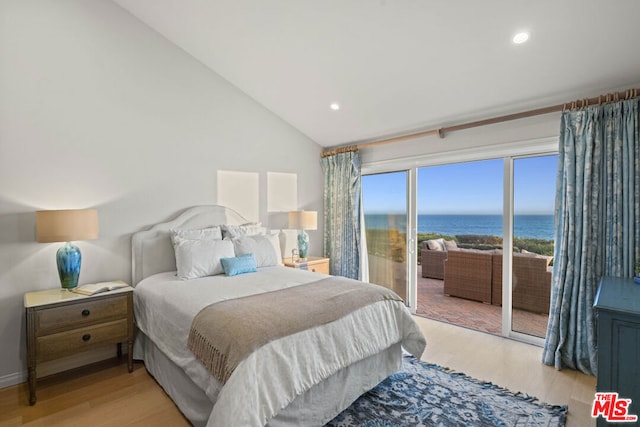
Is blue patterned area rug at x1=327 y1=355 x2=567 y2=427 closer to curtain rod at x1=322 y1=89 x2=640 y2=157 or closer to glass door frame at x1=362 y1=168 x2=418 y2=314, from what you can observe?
glass door frame at x1=362 y1=168 x2=418 y2=314


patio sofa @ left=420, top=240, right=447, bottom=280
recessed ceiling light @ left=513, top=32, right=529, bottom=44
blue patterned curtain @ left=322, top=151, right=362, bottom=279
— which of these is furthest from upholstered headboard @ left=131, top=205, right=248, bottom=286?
recessed ceiling light @ left=513, top=32, right=529, bottom=44

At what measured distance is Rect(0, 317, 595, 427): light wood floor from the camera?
2150 mm

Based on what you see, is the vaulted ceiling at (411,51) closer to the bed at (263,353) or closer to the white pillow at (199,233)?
the white pillow at (199,233)

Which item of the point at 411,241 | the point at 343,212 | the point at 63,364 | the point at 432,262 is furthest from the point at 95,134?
the point at 432,262

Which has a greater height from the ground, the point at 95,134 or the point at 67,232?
the point at 95,134

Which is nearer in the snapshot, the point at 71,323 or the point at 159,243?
the point at 71,323

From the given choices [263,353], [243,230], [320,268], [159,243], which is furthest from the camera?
[320,268]

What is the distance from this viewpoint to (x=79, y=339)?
2.50m

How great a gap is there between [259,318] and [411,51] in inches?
97.4

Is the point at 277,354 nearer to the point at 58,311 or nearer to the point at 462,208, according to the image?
the point at 58,311

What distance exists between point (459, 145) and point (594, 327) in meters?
2.05

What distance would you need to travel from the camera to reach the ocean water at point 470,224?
328cm

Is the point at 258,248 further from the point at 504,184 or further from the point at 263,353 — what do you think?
the point at 504,184

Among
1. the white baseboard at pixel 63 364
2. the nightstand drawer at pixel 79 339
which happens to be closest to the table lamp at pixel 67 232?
the nightstand drawer at pixel 79 339
